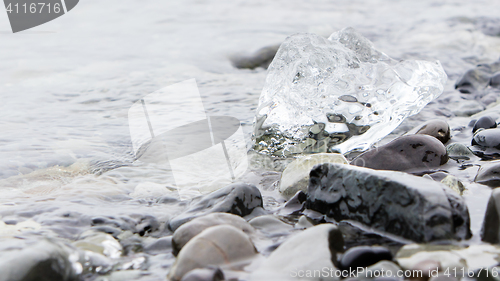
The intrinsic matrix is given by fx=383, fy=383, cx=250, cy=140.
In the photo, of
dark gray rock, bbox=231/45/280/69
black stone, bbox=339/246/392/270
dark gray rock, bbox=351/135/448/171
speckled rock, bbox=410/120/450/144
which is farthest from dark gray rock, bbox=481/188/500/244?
dark gray rock, bbox=231/45/280/69

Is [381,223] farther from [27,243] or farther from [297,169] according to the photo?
[27,243]

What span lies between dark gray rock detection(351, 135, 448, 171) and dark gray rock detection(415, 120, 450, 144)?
0.51 m

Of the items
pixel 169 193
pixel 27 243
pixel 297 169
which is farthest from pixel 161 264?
pixel 297 169

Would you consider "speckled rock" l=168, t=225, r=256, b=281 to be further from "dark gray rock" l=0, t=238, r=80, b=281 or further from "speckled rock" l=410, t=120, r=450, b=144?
"speckled rock" l=410, t=120, r=450, b=144

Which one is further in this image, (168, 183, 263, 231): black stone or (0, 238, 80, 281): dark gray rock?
(168, 183, 263, 231): black stone

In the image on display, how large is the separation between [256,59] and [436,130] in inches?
148

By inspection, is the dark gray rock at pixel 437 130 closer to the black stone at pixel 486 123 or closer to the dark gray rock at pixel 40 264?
the black stone at pixel 486 123

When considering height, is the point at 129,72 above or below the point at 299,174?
below

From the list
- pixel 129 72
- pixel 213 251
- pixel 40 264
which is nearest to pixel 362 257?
pixel 213 251

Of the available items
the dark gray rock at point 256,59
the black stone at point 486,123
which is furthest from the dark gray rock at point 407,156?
the dark gray rock at point 256,59

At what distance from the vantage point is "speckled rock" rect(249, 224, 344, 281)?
1.22 m

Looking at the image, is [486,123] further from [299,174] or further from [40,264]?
[40,264]

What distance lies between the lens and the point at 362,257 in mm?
1228

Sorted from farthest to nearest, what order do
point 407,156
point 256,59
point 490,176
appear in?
1. point 256,59
2. point 407,156
3. point 490,176
